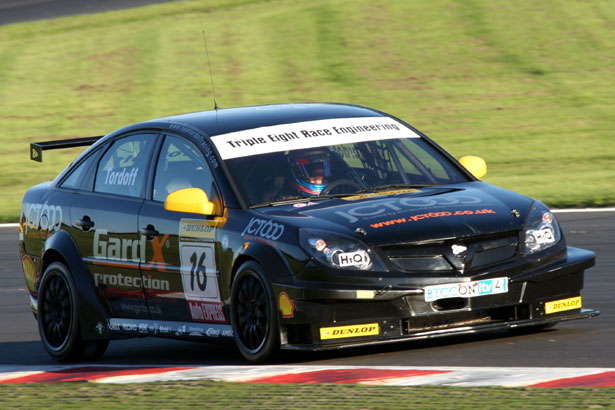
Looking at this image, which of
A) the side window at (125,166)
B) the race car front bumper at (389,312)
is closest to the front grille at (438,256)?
the race car front bumper at (389,312)

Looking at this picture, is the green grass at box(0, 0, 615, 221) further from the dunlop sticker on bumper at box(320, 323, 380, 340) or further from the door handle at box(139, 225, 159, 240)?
the dunlop sticker on bumper at box(320, 323, 380, 340)

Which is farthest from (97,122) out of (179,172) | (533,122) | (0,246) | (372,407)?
(372,407)

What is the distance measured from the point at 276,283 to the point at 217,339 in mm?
755

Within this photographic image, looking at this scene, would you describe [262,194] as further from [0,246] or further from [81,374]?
[0,246]

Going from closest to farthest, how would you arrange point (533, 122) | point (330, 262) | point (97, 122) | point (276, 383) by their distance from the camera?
point (276, 383) < point (330, 262) < point (533, 122) < point (97, 122)

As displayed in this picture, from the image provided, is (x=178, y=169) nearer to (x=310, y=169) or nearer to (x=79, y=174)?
(x=310, y=169)

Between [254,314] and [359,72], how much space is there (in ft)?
56.6

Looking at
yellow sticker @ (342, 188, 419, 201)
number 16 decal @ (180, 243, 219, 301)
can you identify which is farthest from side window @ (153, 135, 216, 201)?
yellow sticker @ (342, 188, 419, 201)

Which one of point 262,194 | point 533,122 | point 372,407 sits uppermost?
point 533,122

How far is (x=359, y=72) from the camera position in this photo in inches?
934

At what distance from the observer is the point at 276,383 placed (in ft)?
19.8

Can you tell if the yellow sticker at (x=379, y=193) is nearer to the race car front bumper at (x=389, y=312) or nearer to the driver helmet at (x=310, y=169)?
the driver helmet at (x=310, y=169)

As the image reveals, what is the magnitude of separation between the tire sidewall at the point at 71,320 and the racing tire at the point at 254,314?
1.60 metres

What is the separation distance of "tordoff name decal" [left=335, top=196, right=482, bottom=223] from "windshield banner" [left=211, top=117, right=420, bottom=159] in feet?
2.58
